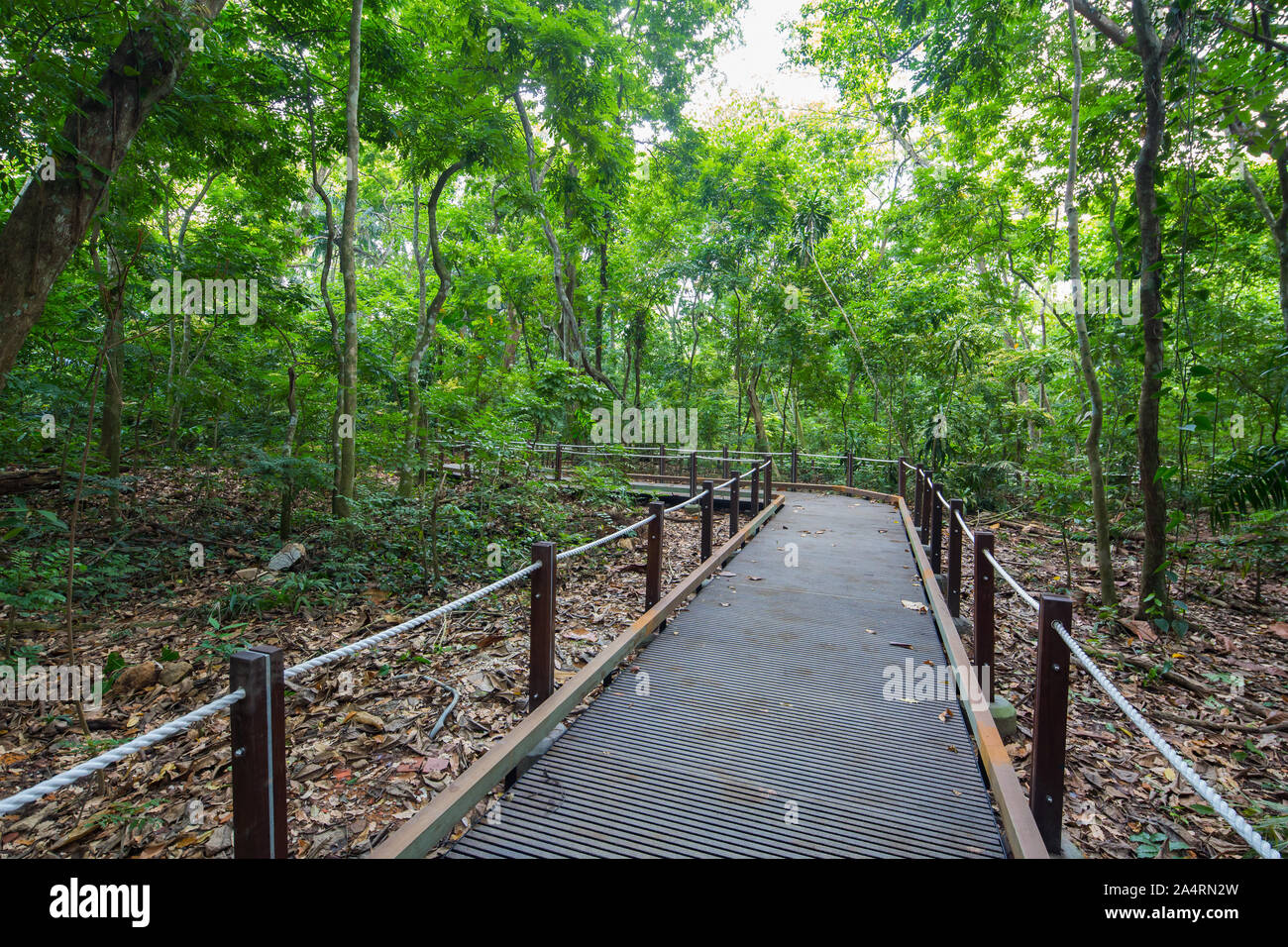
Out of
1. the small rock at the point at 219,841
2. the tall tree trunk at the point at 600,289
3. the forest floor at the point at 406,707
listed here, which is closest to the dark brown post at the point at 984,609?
the forest floor at the point at 406,707

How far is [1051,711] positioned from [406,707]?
405 centimetres

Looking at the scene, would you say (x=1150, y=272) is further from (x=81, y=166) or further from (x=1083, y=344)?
(x=81, y=166)

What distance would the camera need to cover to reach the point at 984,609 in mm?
3932

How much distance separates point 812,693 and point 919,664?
1011 millimetres

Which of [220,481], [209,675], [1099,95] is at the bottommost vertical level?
[209,675]

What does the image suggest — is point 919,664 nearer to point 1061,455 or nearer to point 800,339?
point 1061,455

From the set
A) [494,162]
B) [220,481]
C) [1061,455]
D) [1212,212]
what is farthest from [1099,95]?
[220,481]

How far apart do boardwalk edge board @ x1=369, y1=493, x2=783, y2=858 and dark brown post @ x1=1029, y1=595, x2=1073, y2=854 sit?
225cm

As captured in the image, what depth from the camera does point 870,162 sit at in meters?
20.1

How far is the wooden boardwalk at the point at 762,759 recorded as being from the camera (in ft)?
8.63

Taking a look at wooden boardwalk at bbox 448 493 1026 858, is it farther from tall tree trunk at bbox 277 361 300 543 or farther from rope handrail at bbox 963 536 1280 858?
tall tree trunk at bbox 277 361 300 543

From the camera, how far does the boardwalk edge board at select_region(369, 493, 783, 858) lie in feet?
7.75

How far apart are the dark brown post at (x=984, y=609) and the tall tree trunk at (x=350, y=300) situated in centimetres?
727

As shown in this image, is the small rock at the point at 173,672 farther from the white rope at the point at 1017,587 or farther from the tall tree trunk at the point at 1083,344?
the tall tree trunk at the point at 1083,344
